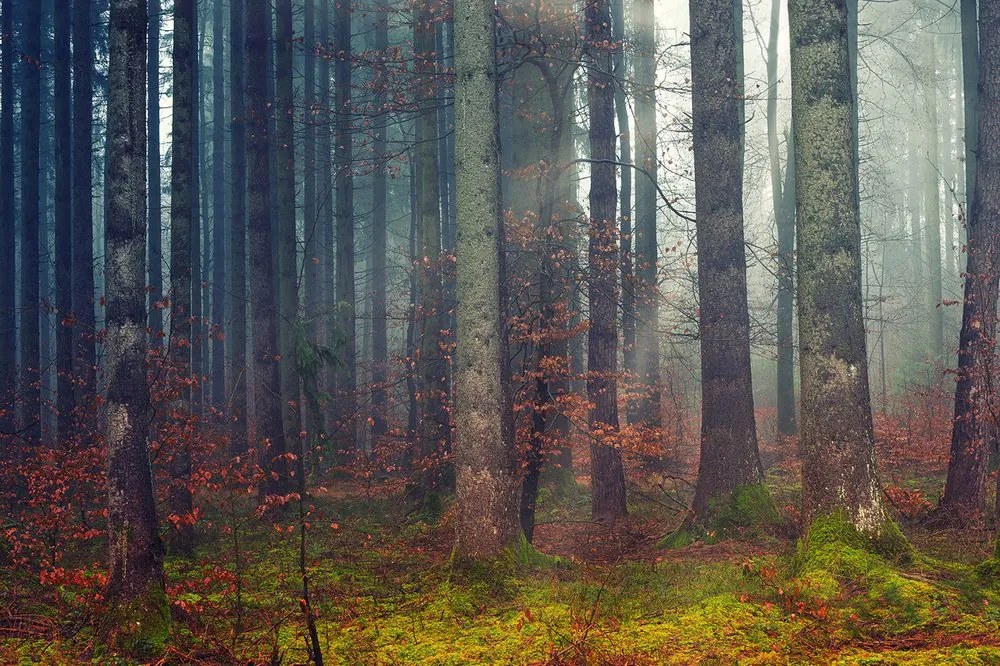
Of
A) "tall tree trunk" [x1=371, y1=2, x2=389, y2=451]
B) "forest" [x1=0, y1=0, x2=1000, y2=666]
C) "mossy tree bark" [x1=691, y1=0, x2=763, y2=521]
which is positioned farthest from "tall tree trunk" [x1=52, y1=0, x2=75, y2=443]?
"mossy tree bark" [x1=691, y1=0, x2=763, y2=521]

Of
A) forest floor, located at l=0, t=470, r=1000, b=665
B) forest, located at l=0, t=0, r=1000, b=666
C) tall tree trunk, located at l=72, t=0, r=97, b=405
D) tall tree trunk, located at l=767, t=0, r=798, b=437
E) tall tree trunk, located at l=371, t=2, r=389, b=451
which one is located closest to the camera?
forest floor, located at l=0, t=470, r=1000, b=665

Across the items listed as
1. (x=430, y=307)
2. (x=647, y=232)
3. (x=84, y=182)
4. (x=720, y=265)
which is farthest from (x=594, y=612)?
(x=84, y=182)

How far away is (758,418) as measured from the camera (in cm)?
2733

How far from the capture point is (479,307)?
7.54 meters

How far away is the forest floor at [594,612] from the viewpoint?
18.2ft

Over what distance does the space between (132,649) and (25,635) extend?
142cm

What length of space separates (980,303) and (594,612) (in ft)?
20.5

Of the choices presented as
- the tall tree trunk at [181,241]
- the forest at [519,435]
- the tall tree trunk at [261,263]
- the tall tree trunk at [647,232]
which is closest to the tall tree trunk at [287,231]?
the forest at [519,435]

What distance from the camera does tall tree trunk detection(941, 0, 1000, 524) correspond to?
905 cm

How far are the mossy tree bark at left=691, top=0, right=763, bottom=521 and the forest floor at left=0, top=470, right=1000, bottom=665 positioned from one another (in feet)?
3.66

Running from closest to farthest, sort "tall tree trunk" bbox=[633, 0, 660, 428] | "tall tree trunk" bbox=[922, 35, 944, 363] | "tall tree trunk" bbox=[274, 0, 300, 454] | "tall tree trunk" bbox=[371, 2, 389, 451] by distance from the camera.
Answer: "tall tree trunk" bbox=[274, 0, 300, 454]
"tall tree trunk" bbox=[633, 0, 660, 428]
"tall tree trunk" bbox=[371, 2, 389, 451]
"tall tree trunk" bbox=[922, 35, 944, 363]

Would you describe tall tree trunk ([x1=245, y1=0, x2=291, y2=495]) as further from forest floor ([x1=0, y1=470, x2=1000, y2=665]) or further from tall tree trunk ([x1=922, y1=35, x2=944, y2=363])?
tall tree trunk ([x1=922, y1=35, x2=944, y2=363])

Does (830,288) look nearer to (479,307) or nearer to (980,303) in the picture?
(479,307)

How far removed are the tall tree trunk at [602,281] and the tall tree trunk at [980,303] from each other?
4.41 metres
